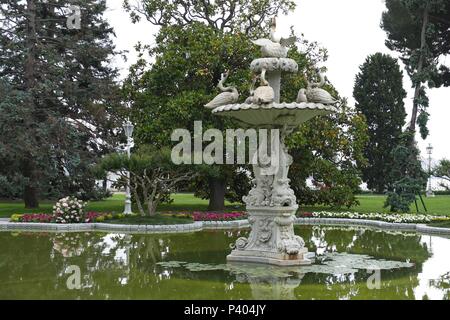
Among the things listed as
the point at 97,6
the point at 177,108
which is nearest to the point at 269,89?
the point at 177,108

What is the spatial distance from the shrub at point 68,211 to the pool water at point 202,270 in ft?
9.71

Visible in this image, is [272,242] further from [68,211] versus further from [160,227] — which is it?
[68,211]

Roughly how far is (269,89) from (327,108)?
121cm

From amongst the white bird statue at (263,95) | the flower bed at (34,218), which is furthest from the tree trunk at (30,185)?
the white bird statue at (263,95)

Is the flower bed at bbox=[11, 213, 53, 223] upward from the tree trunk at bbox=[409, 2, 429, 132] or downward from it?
downward

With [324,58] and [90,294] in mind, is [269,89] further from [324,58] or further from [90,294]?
[324,58]

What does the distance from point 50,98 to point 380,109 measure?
2685 cm

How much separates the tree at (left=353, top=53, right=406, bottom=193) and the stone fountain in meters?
31.9

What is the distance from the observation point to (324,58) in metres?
27.4

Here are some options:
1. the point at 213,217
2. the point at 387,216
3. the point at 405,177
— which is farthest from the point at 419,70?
the point at 213,217

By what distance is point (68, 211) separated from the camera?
19578 mm

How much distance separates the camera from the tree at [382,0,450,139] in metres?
25.8

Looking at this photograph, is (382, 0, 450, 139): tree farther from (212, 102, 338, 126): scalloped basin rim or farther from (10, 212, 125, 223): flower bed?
(212, 102, 338, 126): scalloped basin rim

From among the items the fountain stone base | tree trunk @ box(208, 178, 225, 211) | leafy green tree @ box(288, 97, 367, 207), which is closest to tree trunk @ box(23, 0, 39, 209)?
tree trunk @ box(208, 178, 225, 211)
